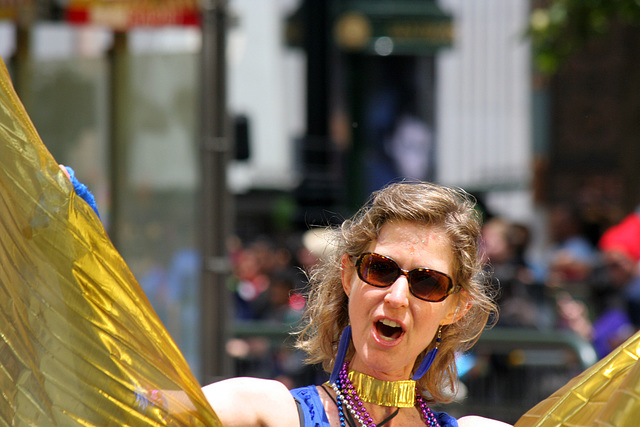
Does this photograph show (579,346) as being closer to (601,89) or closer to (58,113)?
(58,113)

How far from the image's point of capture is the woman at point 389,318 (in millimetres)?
1705

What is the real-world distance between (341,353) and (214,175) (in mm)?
4084

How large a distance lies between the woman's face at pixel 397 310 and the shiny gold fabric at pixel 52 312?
41 centimetres

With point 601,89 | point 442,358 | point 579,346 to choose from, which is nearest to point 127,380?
point 442,358

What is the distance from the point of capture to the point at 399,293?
5.54ft

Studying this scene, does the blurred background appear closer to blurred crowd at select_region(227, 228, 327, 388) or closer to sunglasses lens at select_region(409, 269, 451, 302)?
blurred crowd at select_region(227, 228, 327, 388)

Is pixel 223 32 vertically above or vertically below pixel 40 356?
above

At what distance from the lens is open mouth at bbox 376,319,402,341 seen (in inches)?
67.4

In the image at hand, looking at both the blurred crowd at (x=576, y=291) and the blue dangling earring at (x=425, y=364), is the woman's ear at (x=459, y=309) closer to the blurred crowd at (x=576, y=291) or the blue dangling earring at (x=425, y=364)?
the blue dangling earring at (x=425, y=364)

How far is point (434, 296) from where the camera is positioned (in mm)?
→ 1729

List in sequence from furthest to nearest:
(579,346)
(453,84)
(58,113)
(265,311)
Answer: (453,84), (265,311), (58,113), (579,346)

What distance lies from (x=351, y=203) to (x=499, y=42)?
5.68 metres

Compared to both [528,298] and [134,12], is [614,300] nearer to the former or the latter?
[528,298]

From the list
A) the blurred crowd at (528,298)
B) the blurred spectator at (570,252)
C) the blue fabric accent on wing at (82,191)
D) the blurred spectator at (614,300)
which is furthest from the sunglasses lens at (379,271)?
the blurred spectator at (570,252)
